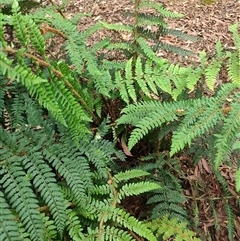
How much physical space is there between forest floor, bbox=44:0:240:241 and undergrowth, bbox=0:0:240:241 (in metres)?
0.22

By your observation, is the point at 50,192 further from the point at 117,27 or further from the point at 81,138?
the point at 117,27

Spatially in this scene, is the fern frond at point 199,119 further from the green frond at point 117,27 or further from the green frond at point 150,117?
the green frond at point 117,27

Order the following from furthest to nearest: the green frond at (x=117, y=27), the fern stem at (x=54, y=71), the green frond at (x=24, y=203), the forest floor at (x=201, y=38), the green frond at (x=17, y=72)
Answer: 1. the forest floor at (x=201, y=38)
2. the green frond at (x=117, y=27)
3. the green frond at (x=24, y=203)
4. the fern stem at (x=54, y=71)
5. the green frond at (x=17, y=72)

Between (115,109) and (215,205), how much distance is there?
41.6 inches

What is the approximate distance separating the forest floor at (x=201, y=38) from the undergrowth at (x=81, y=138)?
0.72 feet

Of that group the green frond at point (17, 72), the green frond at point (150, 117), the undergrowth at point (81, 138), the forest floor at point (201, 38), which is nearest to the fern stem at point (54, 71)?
the undergrowth at point (81, 138)

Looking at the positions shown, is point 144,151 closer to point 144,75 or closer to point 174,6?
point 144,75

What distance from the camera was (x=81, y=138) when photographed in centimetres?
240

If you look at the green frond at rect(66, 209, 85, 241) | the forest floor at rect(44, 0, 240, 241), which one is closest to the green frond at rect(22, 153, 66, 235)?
the green frond at rect(66, 209, 85, 241)

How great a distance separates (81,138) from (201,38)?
9.02ft

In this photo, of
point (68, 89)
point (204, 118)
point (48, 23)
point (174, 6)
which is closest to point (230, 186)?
point (204, 118)

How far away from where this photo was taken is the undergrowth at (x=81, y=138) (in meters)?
2.03

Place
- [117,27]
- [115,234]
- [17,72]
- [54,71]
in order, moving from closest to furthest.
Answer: [17,72], [54,71], [115,234], [117,27]

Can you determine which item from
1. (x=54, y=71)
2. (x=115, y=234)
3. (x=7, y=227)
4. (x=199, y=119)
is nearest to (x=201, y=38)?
(x=199, y=119)
